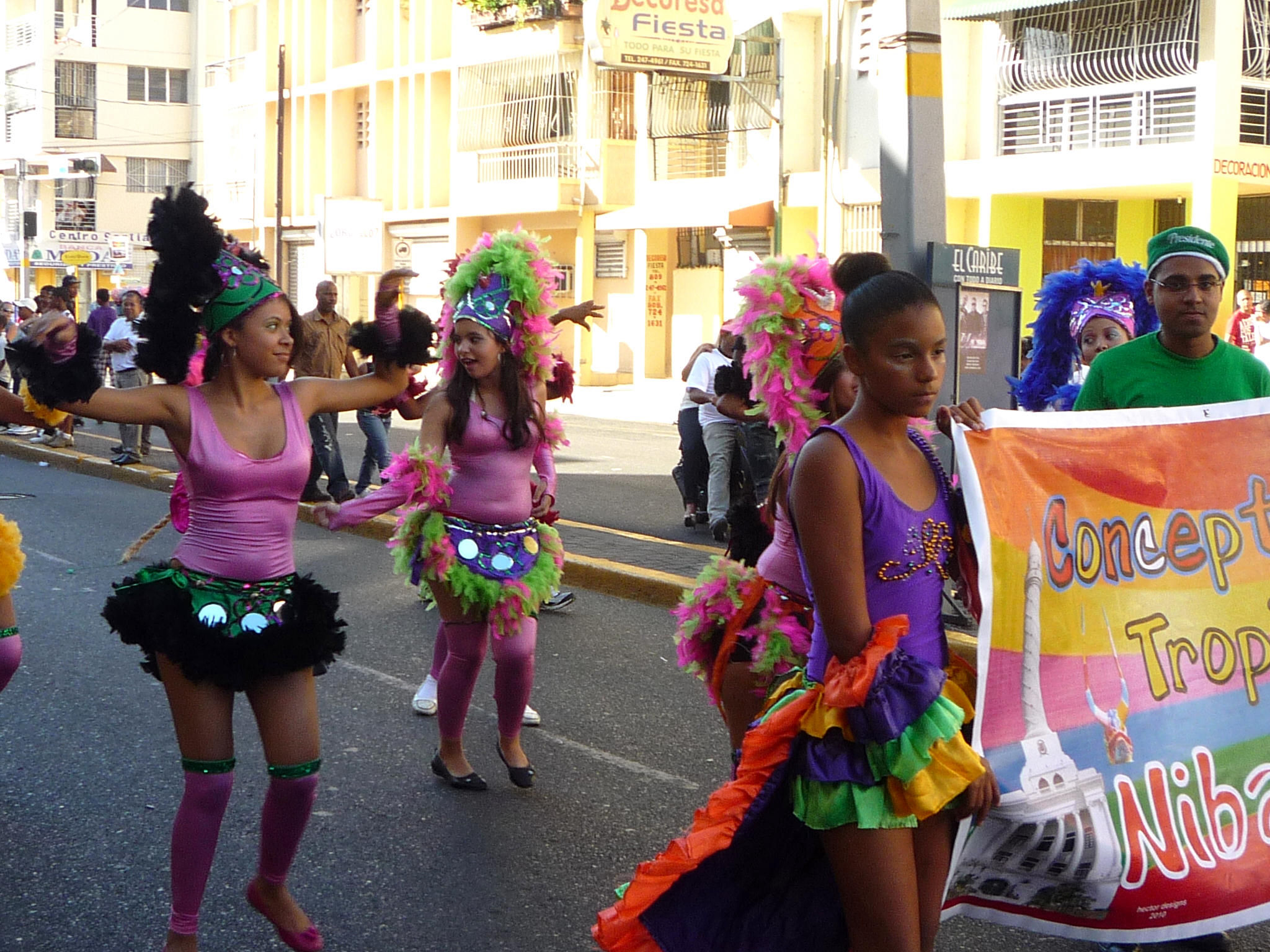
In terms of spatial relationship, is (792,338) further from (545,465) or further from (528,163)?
(528,163)

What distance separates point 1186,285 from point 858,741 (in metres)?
2.07

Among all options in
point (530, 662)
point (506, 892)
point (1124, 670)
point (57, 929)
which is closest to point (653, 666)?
point (530, 662)

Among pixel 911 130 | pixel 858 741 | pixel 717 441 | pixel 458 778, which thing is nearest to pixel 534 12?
pixel 717 441

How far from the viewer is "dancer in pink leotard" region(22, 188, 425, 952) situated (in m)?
3.84

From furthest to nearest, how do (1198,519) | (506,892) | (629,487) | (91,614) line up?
1. (629,487)
2. (91,614)
3. (506,892)
4. (1198,519)

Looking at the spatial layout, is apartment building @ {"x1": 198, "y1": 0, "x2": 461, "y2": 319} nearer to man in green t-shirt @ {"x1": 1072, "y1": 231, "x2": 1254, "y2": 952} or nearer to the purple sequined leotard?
man in green t-shirt @ {"x1": 1072, "y1": 231, "x2": 1254, "y2": 952}

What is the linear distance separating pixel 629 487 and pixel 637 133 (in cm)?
1931

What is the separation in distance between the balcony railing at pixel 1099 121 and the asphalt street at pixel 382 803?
1595 cm

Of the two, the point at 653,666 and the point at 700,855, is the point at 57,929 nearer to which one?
the point at 700,855

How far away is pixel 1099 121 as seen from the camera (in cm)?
2264

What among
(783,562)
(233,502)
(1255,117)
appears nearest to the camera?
(233,502)

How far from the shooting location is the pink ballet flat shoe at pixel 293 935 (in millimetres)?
4031

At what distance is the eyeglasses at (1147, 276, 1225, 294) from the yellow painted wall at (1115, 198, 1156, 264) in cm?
2032

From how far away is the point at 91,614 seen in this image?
868 centimetres
